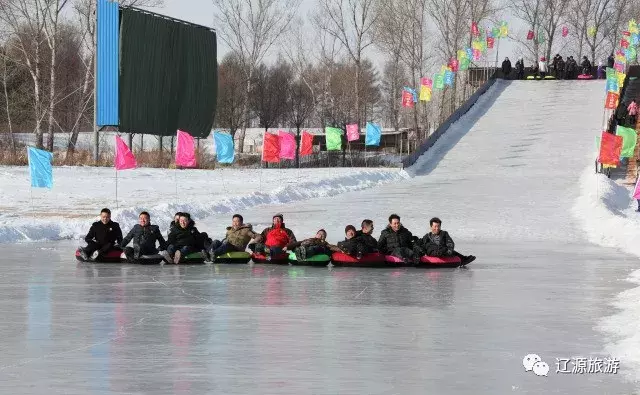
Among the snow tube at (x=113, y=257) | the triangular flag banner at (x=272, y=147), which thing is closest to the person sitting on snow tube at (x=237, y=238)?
the snow tube at (x=113, y=257)

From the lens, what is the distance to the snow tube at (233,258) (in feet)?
71.3

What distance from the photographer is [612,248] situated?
25.0 m

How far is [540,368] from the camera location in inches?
407

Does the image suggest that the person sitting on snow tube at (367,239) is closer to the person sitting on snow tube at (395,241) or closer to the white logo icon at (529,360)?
the person sitting on snow tube at (395,241)

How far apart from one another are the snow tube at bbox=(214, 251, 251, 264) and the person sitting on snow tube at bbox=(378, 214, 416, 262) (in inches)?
94.7

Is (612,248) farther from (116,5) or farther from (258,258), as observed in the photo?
(116,5)

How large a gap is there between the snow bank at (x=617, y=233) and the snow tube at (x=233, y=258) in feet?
22.1

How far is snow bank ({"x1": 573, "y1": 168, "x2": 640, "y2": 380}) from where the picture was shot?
11695 millimetres

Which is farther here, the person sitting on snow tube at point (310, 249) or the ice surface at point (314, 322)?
the person sitting on snow tube at point (310, 249)

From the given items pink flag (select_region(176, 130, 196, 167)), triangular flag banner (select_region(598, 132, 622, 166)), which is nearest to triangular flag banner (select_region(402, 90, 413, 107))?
A: triangular flag banner (select_region(598, 132, 622, 166))

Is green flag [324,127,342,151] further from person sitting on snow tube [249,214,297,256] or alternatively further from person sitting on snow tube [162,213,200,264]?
person sitting on snow tube [162,213,200,264]

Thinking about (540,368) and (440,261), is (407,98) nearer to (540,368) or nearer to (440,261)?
(440,261)

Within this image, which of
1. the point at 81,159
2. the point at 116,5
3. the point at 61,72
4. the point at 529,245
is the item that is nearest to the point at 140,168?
the point at 81,159

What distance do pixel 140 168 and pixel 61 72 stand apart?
3735 cm
